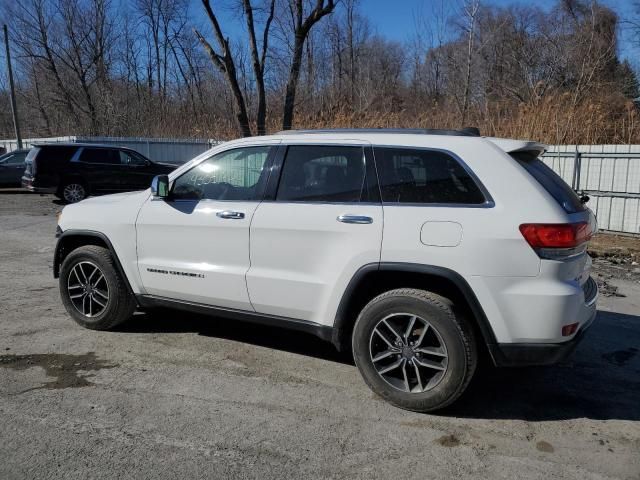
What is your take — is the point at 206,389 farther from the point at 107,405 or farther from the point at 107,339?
the point at 107,339

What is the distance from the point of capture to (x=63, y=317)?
212 inches

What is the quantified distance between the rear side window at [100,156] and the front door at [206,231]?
43.0ft

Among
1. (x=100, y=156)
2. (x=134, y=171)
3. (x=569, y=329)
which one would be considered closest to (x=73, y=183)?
(x=100, y=156)

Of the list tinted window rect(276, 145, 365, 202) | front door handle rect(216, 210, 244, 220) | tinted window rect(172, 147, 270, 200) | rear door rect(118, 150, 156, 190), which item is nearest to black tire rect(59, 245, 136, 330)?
tinted window rect(172, 147, 270, 200)

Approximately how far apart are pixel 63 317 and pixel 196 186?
84.6 inches

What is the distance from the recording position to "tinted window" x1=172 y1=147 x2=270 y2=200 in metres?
4.23

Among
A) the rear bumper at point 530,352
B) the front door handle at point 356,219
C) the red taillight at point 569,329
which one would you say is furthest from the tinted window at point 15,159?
the red taillight at point 569,329

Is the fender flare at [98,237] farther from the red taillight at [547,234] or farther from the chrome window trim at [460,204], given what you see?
the red taillight at [547,234]

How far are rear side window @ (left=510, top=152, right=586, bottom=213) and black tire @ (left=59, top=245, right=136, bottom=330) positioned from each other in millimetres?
3424

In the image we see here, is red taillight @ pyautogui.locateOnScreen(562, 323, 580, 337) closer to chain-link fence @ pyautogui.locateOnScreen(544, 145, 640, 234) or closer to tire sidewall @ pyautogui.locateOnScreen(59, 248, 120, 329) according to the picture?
tire sidewall @ pyautogui.locateOnScreen(59, 248, 120, 329)

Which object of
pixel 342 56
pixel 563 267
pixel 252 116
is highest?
pixel 342 56

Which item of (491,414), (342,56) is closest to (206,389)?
(491,414)

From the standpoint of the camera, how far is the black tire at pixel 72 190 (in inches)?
629

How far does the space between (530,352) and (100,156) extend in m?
15.9
